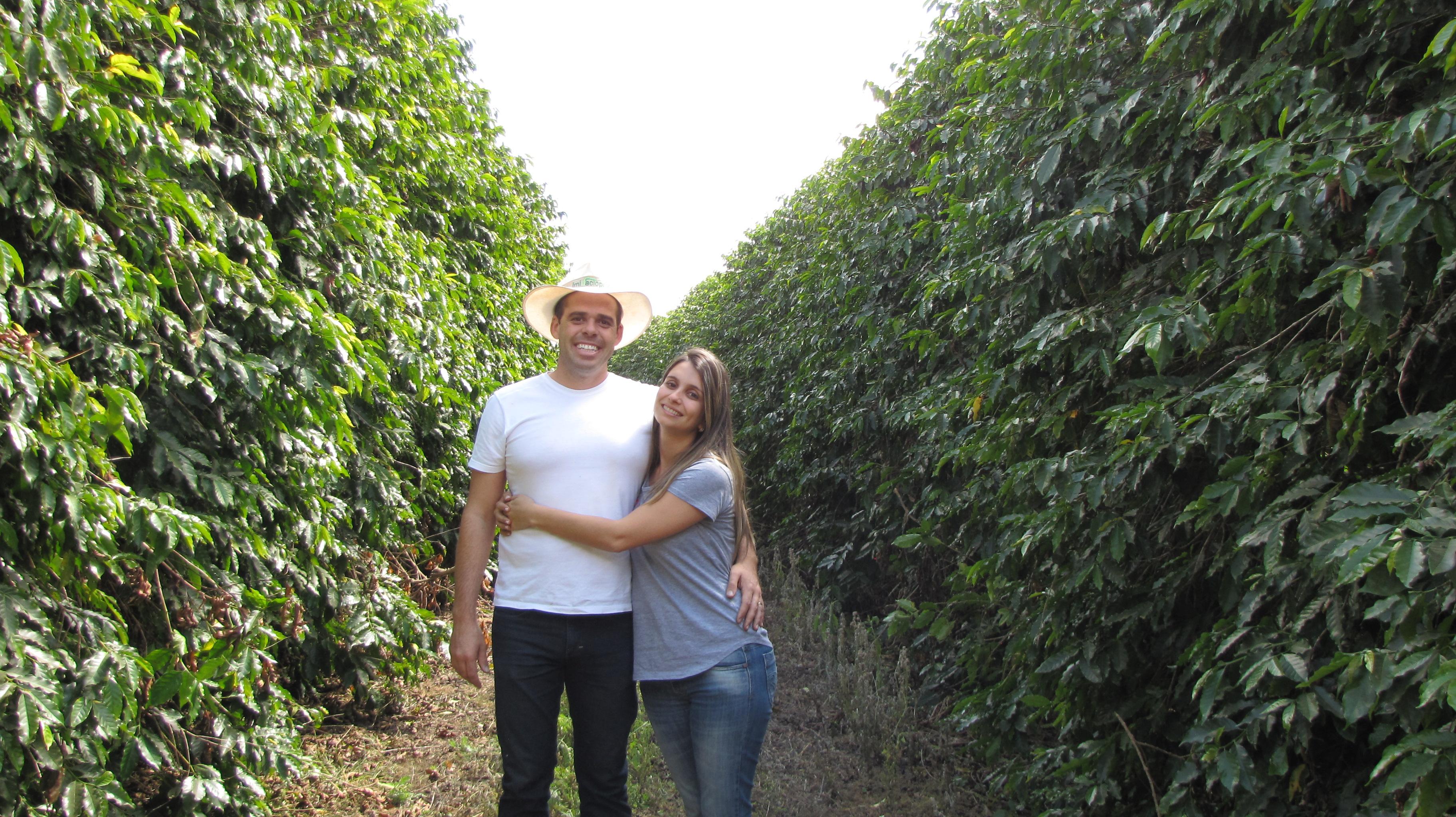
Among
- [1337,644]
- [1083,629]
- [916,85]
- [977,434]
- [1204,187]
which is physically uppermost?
[916,85]

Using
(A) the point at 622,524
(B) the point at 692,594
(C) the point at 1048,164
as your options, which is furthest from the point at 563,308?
(C) the point at 1048,164

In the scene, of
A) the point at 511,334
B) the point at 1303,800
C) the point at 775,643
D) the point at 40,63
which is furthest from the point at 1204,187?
the point at 511,334

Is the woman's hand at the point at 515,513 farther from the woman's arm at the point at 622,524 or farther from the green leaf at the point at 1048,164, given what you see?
the green leaf at the point at 1048,164

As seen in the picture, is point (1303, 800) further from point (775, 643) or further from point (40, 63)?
point (775, 643)

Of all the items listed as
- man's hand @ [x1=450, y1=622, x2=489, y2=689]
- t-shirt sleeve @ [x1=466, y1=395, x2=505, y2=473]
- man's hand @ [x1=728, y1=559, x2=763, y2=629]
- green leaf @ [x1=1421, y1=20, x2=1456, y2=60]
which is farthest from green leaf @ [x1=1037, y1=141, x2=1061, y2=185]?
man's hand @ [x1=450, y1=622, x2=489, y2=689]

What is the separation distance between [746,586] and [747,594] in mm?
24

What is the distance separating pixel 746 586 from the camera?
2273 mm

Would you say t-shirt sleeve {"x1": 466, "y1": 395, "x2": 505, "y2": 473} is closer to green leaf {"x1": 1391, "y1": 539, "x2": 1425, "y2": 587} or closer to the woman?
the woman

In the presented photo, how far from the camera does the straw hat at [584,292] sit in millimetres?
2605

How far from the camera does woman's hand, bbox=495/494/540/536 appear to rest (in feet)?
7.64

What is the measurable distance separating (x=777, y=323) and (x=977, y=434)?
532 centimetres

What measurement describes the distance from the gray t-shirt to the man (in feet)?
0.22

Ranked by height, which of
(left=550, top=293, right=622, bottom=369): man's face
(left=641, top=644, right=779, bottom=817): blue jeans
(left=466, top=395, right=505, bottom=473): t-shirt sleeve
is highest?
(left=550, top=293, right=622, bottom=369): man's face

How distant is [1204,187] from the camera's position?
237cm
